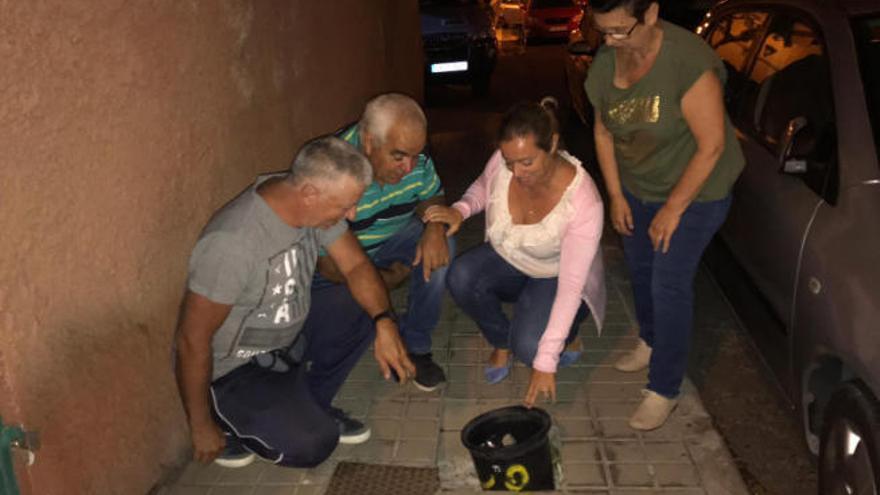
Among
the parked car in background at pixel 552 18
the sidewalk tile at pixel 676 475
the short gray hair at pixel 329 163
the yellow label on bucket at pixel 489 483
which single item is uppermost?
the short gray hair at pixel 329 163

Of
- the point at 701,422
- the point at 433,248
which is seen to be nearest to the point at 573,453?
the point at 701,422

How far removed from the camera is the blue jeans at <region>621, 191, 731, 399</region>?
3.29 meters

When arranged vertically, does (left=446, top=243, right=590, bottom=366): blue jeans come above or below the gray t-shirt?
below

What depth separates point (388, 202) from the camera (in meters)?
3.95

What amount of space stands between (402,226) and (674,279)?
4.83ft

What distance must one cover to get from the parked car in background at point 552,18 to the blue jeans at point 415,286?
51.9 feet

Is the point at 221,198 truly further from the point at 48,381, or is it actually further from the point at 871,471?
the point at 871,471

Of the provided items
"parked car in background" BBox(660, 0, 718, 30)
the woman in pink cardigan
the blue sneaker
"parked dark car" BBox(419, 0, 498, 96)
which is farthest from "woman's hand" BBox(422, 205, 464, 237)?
"parked dark car" BBox(419, 0, 498, 96)

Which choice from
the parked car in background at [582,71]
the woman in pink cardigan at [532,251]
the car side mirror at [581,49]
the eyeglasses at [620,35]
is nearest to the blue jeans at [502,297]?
the woman in pink cardigan at [532,251]

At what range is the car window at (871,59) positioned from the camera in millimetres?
3051

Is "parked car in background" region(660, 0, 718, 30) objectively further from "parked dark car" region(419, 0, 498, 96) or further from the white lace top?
the white lace top

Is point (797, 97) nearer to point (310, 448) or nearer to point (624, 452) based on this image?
point (624, 452)

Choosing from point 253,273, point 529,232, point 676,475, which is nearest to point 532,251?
point 529,232

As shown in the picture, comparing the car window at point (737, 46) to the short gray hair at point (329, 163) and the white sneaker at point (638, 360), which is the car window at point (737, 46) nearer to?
the white sneaker at point (638, 360)
